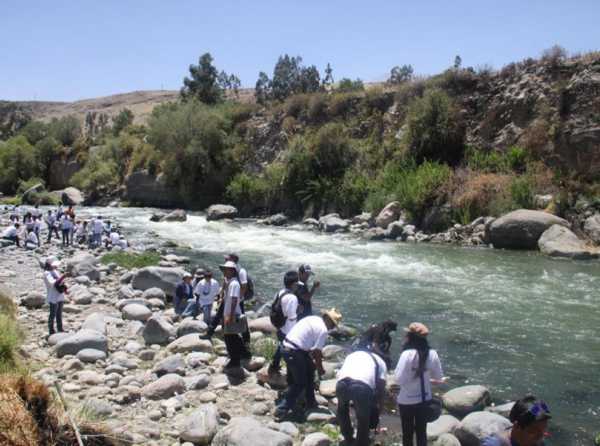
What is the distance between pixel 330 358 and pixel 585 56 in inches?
994

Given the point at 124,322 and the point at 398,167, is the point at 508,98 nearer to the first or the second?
the point at 398,167

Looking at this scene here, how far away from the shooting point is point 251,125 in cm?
4566

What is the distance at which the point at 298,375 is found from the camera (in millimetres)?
7180

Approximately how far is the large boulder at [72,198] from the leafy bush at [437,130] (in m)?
29.1

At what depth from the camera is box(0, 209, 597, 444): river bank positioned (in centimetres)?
780

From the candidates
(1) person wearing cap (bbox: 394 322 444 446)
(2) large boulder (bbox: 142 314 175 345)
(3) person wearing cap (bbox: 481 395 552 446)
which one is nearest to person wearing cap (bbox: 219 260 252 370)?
(2) large boulder (bbox: 142 314 175 345)

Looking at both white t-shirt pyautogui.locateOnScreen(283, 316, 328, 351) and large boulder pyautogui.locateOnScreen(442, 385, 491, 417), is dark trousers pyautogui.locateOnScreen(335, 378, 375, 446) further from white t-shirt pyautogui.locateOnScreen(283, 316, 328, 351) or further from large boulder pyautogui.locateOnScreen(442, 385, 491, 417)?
large boulder pyautogui.locateOnScreen(442, 385, 491, 417)

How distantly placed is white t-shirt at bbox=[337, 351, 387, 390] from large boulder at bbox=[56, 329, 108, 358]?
5.13 metres

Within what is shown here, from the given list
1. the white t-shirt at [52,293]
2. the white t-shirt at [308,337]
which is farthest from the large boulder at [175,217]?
the white t-shirt at [308,337]

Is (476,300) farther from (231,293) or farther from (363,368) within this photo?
(363,368)

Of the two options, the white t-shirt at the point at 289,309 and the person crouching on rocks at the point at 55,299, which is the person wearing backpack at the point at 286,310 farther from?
the person crouching on rocks at the point at 55,299

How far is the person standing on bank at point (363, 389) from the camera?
588cm

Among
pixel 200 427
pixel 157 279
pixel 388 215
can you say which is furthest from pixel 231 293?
pixel 388 215

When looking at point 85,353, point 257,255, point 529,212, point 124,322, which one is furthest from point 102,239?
point 529,212
